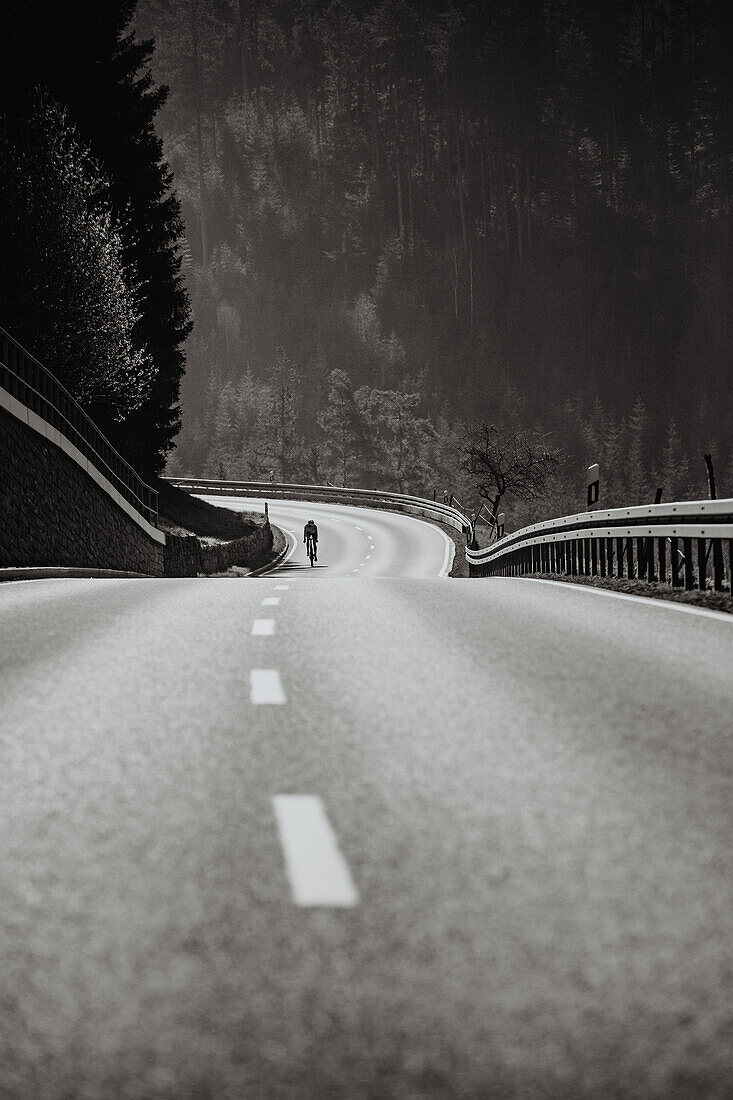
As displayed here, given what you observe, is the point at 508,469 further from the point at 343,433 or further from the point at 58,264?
the point at 343,433

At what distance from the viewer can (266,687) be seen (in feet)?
20.0

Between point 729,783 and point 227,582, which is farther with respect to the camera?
point 227,582

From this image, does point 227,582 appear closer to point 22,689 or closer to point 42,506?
point 42,506

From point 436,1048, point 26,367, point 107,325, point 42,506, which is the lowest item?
point 436,1048

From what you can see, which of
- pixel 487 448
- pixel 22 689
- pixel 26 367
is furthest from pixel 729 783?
pixel 487 448

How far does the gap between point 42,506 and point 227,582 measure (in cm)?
612

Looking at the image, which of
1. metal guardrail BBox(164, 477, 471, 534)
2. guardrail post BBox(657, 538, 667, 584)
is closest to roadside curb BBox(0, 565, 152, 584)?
guardrail post BBox(657, 538, 667, 584)

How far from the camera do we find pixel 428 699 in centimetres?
575

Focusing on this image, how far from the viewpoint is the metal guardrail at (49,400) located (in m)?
19.6

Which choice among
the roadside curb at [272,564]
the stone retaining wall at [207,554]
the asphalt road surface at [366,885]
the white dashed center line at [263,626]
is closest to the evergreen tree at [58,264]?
the stone retaining wall at [207,554]

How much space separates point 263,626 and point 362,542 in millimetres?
47095

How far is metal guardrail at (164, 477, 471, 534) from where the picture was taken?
6888 centimetres

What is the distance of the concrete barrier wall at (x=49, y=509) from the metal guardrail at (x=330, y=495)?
3766 cm

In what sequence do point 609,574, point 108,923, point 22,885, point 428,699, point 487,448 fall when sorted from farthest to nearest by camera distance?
point 487,448, point 609,574, point 428,699, point 22,885, point 108,923
